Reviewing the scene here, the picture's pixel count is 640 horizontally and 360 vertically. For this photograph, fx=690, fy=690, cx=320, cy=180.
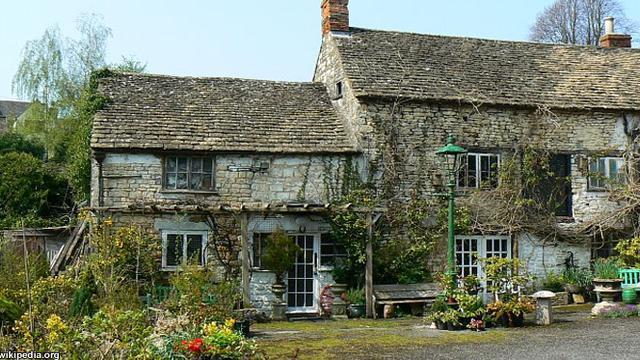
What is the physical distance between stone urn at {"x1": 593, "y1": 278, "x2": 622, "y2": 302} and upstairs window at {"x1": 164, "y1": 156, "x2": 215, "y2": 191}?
10149 millimetres

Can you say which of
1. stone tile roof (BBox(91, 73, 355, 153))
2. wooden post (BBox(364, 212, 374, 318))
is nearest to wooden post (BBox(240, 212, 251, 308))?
stone tile roof (BBox(91, 73, 355, 153))

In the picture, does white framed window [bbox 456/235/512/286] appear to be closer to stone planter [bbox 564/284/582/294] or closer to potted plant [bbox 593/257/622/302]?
stone planter [bbox 564/284/582/294]

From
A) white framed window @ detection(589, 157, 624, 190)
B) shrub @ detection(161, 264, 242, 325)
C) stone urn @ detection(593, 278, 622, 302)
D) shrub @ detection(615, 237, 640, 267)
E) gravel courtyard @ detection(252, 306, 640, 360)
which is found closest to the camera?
gravel courtyard @ detection(252, 306, 640, 360)

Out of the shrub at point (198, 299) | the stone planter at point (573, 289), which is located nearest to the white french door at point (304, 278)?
the shrub at point (198, 299)

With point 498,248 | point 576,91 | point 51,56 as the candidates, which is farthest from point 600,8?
point 51,56

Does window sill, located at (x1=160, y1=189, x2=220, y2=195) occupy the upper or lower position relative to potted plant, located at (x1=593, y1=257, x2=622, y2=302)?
upper

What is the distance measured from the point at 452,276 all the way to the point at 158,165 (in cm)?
815

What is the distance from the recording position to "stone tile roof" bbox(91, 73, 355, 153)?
17891mm

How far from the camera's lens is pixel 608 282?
681 inches

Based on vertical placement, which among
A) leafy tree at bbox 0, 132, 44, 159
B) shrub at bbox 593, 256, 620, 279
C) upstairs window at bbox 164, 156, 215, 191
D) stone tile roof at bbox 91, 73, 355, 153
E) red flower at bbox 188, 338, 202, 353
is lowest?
red flower at bbox 188, 338, 202, 353

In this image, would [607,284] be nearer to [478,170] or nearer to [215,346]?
[478,170]

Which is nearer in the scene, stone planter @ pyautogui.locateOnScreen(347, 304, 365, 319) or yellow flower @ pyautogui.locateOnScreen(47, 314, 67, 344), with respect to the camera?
yellow flower @ pyautogui.locateOnScreen(47, 314, 67, 344)

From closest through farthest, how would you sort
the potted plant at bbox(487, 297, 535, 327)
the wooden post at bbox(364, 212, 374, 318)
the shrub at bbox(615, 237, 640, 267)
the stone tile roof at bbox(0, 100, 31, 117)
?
the potted plant at bbox(487, 297, 535, 327) < the wooden post at bbox(364, 212, 374, 318) < the shrub at bbox(615, 237, 640, 267) < the stone tile roof at bbox(0, 100, 31, 117)

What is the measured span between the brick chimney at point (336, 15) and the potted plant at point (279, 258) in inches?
296
